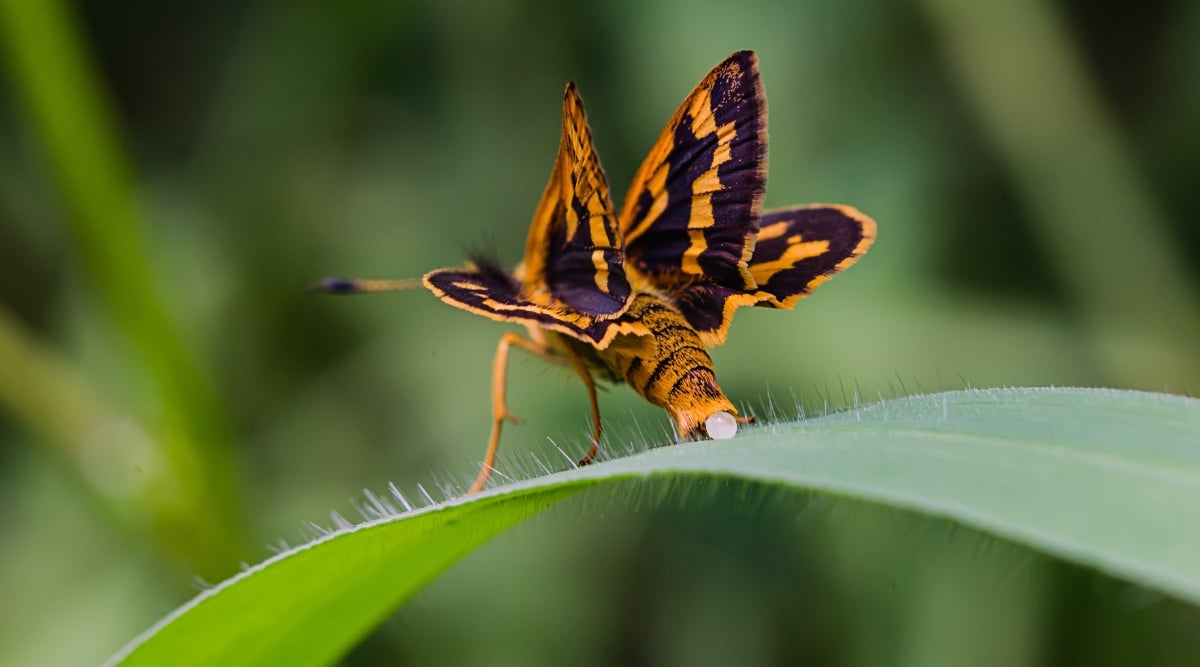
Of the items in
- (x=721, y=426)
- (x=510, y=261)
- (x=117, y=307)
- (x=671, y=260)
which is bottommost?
(x=510, y=261)

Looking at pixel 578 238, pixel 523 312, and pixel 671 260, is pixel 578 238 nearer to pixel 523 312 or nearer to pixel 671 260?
pixel 671 260

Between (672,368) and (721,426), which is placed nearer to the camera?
(721,426)

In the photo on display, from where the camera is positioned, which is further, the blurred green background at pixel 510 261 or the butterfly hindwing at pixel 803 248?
the blurred green background at pixel 510 261

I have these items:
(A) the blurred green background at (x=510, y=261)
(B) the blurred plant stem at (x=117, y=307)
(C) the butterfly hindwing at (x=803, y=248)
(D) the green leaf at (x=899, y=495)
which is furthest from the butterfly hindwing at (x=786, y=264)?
(B) the blurred plant stem at (x=117, y=307)

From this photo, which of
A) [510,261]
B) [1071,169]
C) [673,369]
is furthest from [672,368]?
[1071,169]

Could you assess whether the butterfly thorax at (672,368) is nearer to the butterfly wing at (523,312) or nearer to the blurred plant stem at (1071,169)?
the butterfly wing at (523,312)

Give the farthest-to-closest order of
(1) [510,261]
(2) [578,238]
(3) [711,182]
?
1. (1) [510,261]
2. (2) [578,238]
3. (3) [711,182]

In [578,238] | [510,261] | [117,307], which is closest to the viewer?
[578,238]

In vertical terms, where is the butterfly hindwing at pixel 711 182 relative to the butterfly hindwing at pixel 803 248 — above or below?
above
